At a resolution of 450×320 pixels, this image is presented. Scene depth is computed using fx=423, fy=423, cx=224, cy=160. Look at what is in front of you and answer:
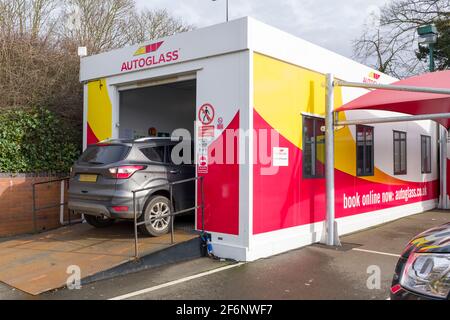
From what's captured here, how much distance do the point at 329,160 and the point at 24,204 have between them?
20.7 feet

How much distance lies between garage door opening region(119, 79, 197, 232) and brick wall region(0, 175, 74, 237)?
2.05m

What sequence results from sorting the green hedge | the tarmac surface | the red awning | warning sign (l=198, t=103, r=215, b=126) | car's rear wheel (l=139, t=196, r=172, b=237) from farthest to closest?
the green hedge < the red awning < warning sign (l=198, t=103, r=215, b=126) < car's rear wheel (l=139, t=196, r=172, b=237) < the tarmac surface

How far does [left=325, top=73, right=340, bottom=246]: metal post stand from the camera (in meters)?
7.79

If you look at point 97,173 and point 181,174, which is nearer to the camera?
point 97,173

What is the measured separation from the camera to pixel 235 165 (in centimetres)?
679

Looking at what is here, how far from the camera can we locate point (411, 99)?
7.96 m

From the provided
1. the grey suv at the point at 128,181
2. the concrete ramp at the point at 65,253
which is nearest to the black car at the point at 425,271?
the concrete ramp at the point at 65,253

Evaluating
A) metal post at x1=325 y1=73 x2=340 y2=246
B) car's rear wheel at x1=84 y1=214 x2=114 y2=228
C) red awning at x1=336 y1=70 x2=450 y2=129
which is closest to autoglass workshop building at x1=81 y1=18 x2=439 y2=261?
metal post at x1=325 y1=73 x2=340 y2=246

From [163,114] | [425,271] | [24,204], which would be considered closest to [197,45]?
[163,114]

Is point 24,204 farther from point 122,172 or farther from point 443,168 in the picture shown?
point 443,168

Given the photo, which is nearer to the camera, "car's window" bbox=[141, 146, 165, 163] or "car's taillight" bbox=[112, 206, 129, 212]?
"car's taillight" bbox=[112, 206, 129, 212]

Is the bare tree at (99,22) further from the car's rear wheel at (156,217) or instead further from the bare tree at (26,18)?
the car's rear wheel at (156,217)

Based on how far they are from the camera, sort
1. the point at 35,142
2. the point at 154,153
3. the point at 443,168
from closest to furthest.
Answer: the point at 154,153, the point at 35,142, the point at 443,168

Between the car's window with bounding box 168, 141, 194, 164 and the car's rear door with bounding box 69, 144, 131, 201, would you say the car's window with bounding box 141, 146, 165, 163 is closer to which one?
the car's window with bounding box 168, 141, 194, 164
